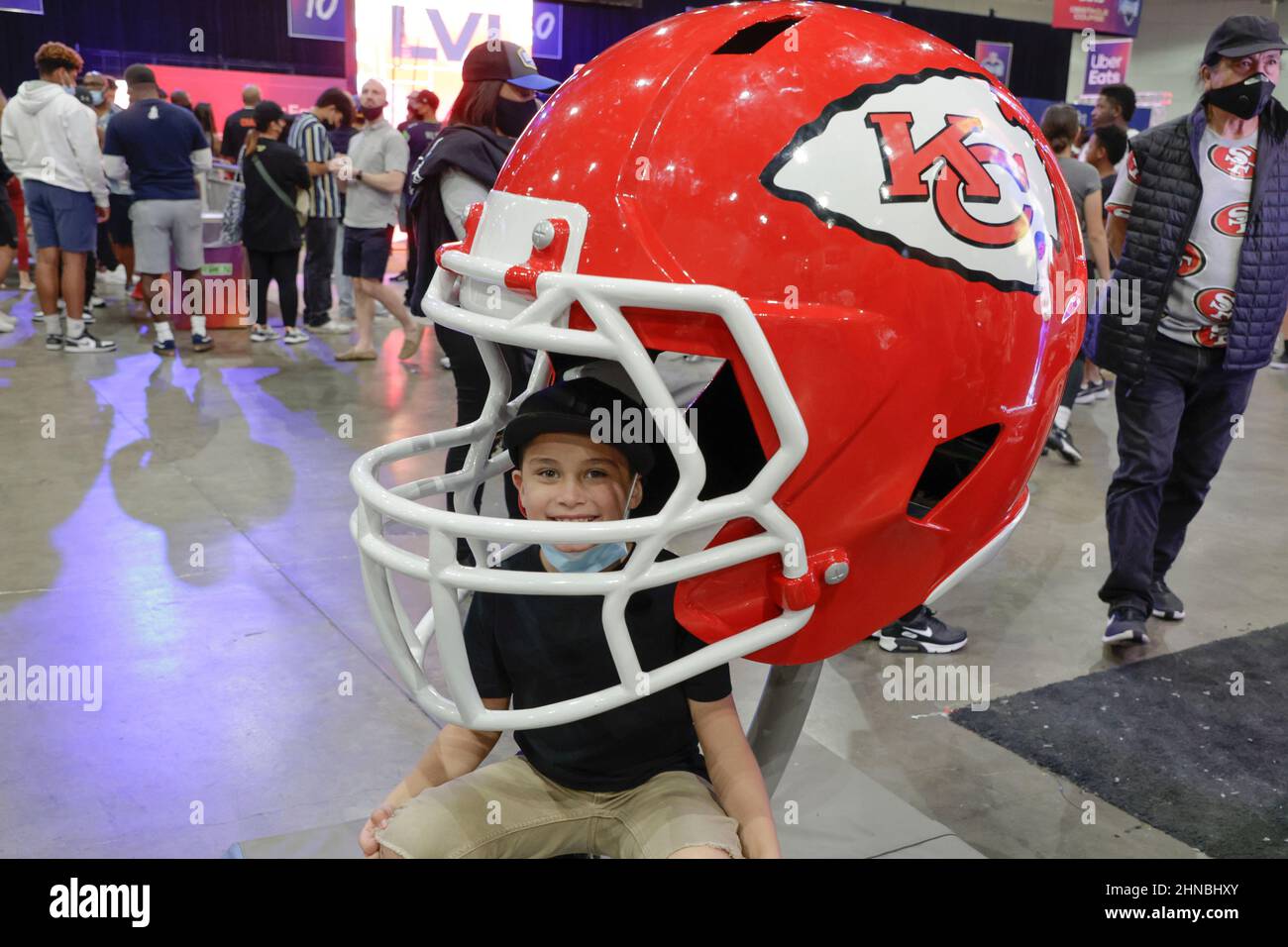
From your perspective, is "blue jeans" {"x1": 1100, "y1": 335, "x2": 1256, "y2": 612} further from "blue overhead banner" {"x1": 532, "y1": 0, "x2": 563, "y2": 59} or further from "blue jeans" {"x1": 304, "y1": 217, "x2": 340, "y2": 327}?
"blue overhead banner" {"x1": 532, "y1": 0, "x2": 563, "y2": 59}

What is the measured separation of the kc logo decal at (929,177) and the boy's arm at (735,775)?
2.29 ft

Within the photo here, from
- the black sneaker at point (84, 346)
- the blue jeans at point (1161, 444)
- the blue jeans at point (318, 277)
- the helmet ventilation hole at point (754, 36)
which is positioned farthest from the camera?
the blue jeans at point (318, 277)

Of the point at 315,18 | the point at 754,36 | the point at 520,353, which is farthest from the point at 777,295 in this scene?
the point at 315,18

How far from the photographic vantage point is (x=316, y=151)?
744 cm

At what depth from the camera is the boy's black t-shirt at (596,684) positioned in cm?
165

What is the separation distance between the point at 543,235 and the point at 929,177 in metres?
0.49

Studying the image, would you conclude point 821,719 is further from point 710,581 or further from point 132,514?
point 132,514

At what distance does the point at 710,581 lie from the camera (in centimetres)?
151

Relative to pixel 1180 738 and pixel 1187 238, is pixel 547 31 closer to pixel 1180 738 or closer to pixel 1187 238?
pixel 1187 238

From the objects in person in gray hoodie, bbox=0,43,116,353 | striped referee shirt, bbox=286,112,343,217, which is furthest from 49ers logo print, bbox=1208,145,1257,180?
person in gray hoodie, bbox=0,43,116,353

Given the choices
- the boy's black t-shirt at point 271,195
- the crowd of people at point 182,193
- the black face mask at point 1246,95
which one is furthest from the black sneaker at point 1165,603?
the boy's black t-shirt at point 271,195

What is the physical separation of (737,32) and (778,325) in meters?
0.44

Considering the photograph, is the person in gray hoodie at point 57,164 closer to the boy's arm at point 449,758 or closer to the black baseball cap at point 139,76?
the black baseball cap at point 139,76
